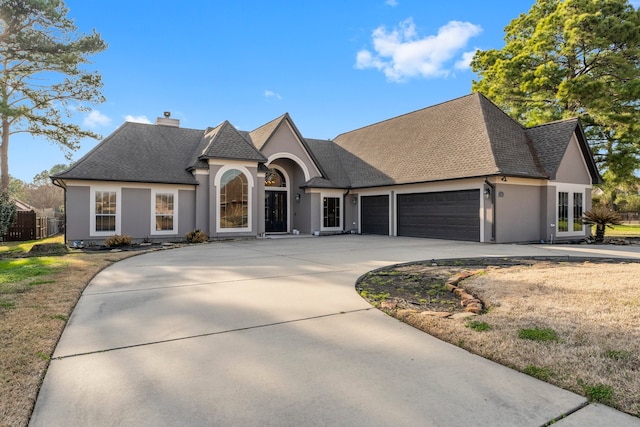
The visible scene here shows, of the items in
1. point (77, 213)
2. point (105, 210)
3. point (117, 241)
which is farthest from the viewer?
point (105, 210)

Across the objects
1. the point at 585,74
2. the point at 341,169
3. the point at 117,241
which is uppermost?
the point at 585,74

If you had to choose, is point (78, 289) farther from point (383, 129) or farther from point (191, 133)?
point (383, 129)

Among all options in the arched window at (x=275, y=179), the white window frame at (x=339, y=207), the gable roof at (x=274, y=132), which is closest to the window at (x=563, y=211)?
the white window frame at (x=339, y=207)

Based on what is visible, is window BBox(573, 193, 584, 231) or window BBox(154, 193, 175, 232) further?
window BBox(573, 193, 584, 231)

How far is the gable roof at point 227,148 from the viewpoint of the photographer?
15848 millimetres

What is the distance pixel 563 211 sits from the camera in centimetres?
1545

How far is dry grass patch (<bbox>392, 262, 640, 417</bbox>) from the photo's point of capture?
279cm

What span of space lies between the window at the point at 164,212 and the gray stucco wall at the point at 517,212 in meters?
14.1

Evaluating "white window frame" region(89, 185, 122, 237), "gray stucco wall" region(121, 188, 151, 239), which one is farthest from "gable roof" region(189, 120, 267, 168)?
"white window frame" region(89, 185, 122, 237)

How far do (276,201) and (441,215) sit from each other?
963 centimetres

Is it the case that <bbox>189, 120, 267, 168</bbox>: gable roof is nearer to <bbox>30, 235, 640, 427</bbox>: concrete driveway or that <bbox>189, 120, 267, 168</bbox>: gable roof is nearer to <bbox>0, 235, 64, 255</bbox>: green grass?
<bbox>0, 235, 64, 255</bbox>: green grass

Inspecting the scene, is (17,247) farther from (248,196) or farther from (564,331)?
(564,331)

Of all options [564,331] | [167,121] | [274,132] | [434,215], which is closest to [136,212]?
[167,121]

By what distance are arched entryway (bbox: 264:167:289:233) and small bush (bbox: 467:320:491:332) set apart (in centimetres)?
1703
